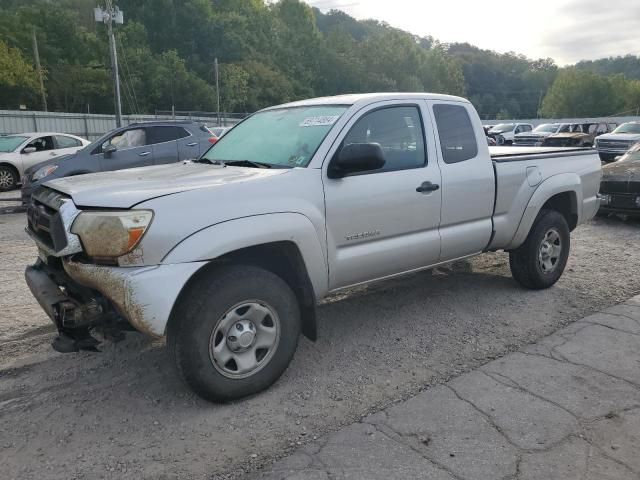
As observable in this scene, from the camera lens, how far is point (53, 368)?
380 cm

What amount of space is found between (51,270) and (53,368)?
2.67 feet

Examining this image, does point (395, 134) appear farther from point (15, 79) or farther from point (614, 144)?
point (15, 79)

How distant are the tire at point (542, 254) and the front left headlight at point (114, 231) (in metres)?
3.78

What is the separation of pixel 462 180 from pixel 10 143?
13.6 meters

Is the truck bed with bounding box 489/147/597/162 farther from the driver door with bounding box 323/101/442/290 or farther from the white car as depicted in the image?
the white car

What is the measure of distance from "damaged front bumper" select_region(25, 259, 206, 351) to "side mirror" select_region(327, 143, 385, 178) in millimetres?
1172

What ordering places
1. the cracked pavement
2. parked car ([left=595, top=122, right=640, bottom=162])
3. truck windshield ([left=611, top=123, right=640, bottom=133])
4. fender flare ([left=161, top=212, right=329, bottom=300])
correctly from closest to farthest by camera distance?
the cracked pavement < fender flare ([left=161, top=212, right=329, bottom=300]) < parked car ([left=595, top=122, right=640, bottom=162]) < truck windshield ([left=611, top=123, right=640, bottom=133])

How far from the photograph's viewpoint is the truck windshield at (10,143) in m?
14.0

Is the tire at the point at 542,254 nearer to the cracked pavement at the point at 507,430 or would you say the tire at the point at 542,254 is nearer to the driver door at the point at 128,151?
the cracked pavement at the point at 507,430

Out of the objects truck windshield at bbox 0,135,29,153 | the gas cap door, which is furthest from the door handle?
truck windshield at bbox 0,135,29,153

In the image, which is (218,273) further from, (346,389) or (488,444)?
(488,444)

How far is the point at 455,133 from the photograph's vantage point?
15.1 feet

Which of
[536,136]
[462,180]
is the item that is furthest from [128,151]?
[536,136]

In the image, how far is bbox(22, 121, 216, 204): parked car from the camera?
10.4m
